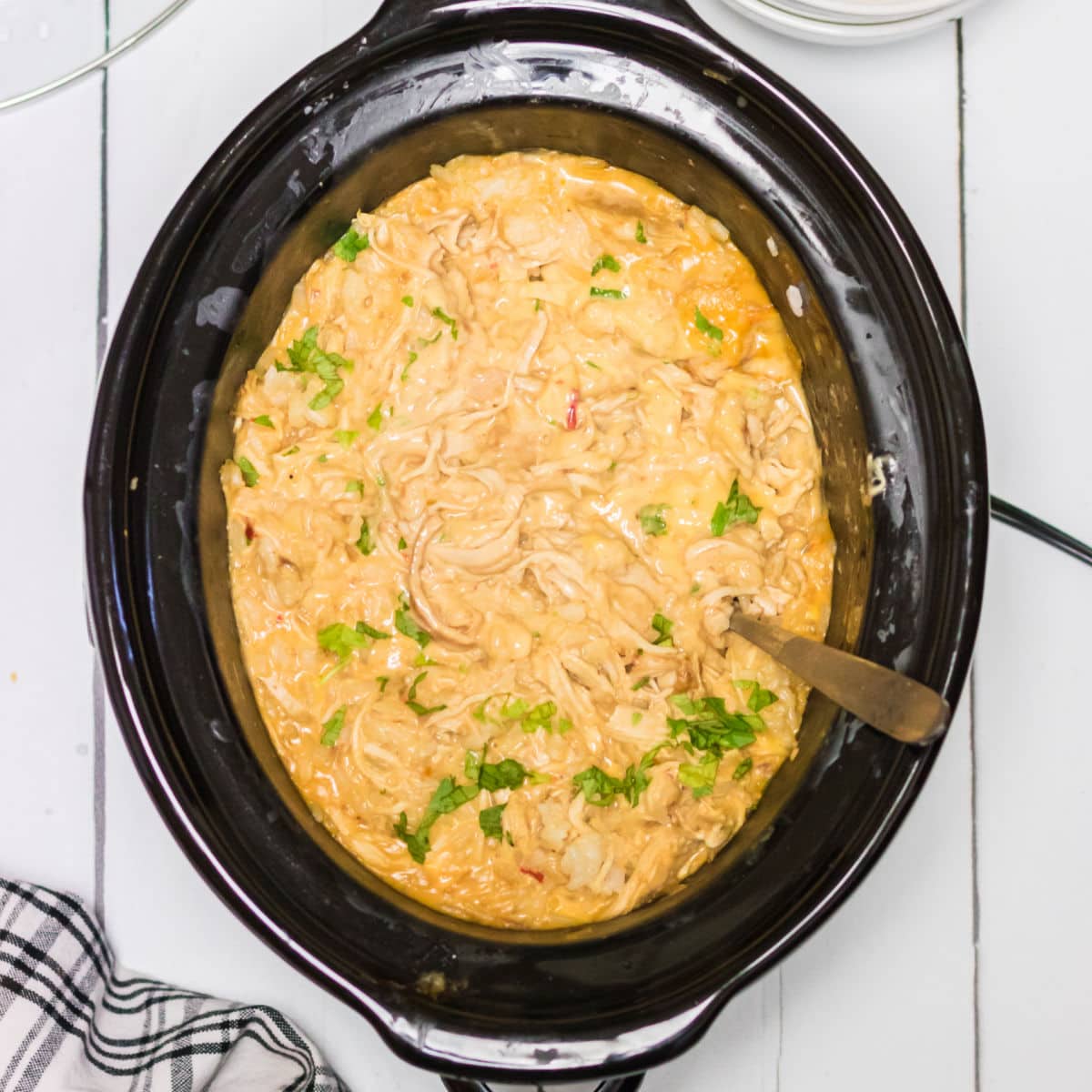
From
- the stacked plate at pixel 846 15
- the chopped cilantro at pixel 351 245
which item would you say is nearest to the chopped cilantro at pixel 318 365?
the chopped cilantro at pixel 351 245

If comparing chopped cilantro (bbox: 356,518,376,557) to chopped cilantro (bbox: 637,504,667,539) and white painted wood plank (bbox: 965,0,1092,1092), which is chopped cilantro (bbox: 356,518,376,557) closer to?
chopped cilantro (bbox: 637,504,667,539)

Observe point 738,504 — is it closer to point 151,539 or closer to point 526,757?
point 526,757

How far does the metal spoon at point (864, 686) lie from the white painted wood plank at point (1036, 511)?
704 mm

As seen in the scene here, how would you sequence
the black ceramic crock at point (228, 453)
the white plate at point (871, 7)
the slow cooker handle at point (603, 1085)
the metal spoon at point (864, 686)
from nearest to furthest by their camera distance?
1. the metal spoon at point (864, 686)
2. the black ceramic crock at point (228, 453)
3. the slow cooker handle at point (603, 1085)
4. the white plate at point (871, 7)

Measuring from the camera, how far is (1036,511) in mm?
2307

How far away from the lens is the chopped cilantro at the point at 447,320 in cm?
195

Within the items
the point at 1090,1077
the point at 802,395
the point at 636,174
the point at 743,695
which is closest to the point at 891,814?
the point at 743,695

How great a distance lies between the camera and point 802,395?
6.61ft

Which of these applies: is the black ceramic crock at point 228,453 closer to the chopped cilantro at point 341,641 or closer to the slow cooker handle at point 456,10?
the slow cooker handle at point 456,10

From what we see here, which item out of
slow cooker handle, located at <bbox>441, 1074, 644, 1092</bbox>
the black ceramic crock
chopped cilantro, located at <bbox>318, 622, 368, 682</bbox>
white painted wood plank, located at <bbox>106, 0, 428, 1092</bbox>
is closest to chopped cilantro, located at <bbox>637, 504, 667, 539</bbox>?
the black ceramic crock

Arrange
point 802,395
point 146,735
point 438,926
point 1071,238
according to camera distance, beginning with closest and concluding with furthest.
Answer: point 146,735
point 438,926
point 802,395
point 1071,238

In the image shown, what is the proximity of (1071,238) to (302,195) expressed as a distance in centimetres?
157

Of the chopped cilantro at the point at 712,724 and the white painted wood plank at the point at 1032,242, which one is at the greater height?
the white painted wood plank at the point at 1032,242

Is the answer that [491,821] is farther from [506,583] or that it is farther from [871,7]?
[871,7]
